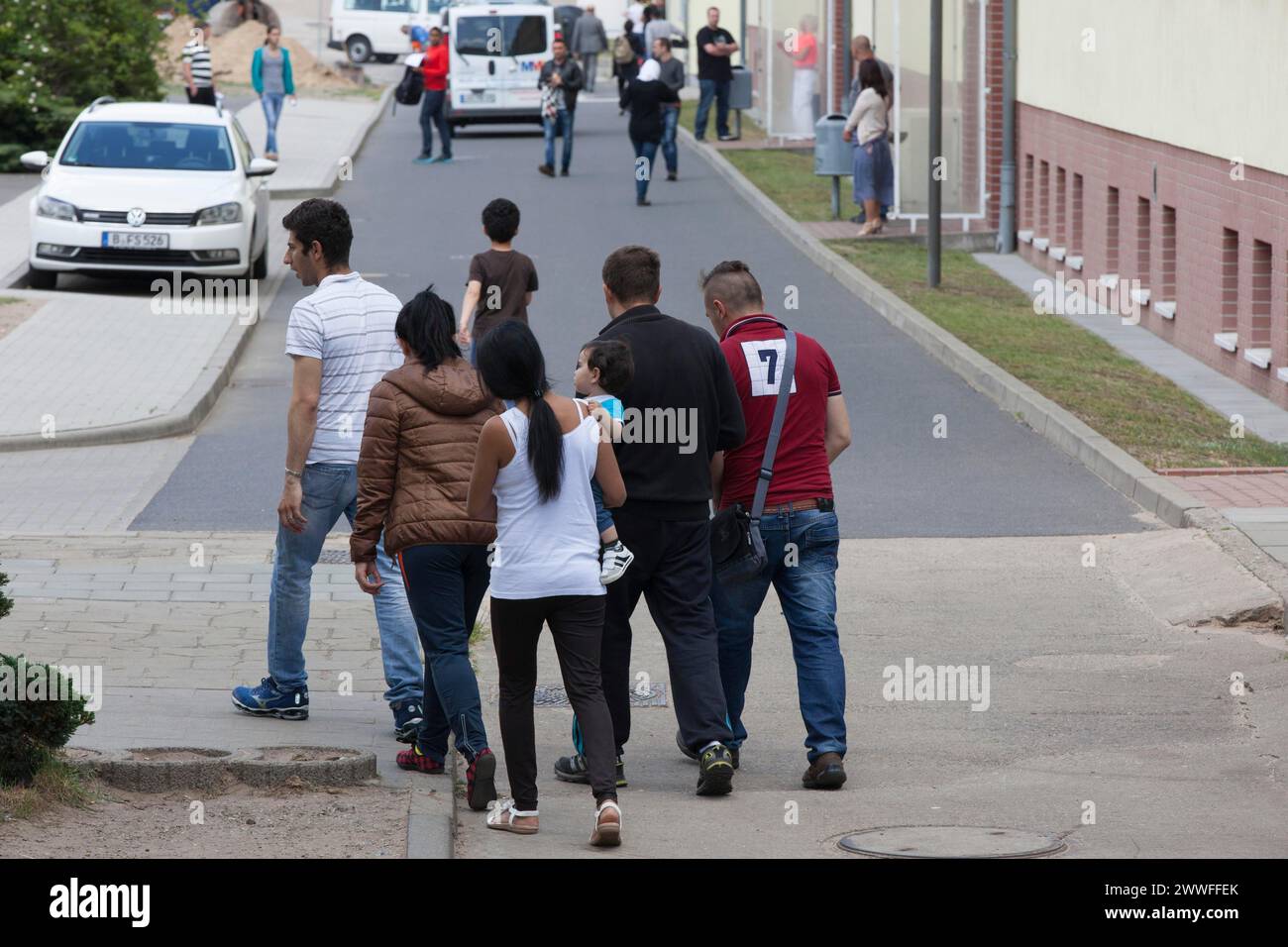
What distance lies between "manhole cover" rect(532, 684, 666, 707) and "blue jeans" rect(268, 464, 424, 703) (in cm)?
119

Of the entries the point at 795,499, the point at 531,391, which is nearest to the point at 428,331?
the point at 531,391

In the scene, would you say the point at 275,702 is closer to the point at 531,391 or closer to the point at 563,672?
the point at 563,672

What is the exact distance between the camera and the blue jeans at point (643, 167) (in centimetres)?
2838

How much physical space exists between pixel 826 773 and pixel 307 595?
81.1 inches

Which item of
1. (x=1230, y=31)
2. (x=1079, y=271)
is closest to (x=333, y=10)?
(x=1079, y=271)

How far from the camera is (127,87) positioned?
34188 millimetres

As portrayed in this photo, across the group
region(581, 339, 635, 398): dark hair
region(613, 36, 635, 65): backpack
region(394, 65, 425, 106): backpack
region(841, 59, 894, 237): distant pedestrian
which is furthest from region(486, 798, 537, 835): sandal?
region(613, 36, 635, 65): backpack

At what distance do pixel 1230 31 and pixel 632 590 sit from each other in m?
11.0

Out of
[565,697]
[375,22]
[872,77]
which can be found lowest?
[565,697]

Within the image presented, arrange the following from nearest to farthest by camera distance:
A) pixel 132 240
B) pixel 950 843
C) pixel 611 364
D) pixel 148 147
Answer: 1. pixel 950 843
2. pixel 611 364
3. pixel 132 240
4. pixel 148 147

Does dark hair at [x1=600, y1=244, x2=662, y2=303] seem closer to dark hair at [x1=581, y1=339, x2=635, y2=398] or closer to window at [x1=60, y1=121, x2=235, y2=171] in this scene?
dark hair at [x1=581, y1=339, x2=635, y2=398]

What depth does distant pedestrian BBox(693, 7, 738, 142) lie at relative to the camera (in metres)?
36.9

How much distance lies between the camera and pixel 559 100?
32969 mm

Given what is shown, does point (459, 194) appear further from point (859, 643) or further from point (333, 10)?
point (333, 10)
